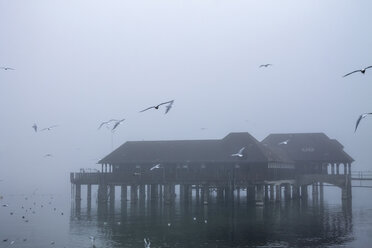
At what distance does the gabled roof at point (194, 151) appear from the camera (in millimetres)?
67812

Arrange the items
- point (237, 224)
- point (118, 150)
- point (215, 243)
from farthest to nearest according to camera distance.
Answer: point (118, 150)
point (237, 224)
point (215, 243)

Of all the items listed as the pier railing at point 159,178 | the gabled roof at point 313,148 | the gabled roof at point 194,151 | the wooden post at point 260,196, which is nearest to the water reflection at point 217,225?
the wooden post at point 260,196

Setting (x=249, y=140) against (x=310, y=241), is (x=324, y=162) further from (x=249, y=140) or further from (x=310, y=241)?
(x=310, y=241)

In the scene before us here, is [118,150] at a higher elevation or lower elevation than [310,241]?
higher

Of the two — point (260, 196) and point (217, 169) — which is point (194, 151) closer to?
point (217, 169)

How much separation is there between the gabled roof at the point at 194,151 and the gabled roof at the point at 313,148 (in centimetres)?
812

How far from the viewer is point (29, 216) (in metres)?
65.0

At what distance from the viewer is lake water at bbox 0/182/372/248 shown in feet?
133

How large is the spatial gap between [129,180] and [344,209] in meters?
26.8

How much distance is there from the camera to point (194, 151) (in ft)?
236

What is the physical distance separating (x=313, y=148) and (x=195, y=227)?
116 feet

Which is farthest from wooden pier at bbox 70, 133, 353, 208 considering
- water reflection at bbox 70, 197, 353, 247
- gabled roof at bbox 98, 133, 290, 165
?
water reflection at bbox 70, 197, 353, 247

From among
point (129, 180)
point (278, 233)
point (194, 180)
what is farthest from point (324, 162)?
point (278, 233)

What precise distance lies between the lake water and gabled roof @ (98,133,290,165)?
236 inches
